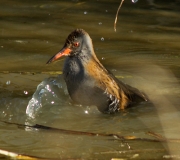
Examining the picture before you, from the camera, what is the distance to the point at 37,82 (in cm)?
713

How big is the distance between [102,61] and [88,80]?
1748 mm

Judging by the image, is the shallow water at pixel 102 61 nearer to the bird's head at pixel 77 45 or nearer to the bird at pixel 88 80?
the bird at pixel 88 80

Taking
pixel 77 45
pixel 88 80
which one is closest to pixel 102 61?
pixel 77 45

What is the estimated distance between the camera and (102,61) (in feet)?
26.5

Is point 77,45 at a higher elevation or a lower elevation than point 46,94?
higher

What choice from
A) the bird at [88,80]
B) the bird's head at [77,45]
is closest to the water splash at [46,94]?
the bird at [88,80]

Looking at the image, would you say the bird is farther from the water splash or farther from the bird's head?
the water splash

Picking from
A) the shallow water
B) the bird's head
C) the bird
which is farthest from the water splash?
the bird's head

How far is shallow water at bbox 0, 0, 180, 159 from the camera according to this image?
516cm

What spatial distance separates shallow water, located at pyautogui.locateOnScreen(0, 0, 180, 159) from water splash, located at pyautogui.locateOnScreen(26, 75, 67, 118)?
1 centimetres

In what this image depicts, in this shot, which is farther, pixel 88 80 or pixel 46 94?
pixel 46 94

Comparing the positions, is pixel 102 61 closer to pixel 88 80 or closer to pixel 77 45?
pixel 77 45

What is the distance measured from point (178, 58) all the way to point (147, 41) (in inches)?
37.4

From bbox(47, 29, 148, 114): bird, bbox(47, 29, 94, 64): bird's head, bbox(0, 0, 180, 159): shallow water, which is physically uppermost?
bbox(47, 29, 94, 64): bird's head
